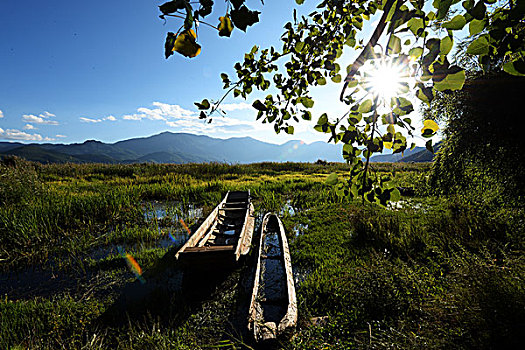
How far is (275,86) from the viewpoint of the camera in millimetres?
1921

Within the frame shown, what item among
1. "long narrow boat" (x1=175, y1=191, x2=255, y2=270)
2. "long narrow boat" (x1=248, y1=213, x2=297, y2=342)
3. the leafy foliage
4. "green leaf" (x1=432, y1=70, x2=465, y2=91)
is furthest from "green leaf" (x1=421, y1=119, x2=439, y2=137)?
the leafy foliage

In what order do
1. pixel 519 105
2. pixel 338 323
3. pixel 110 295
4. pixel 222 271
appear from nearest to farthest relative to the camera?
pixel 338 323 < pixel 110 295 < pixel 519 105 < pixel 222 271

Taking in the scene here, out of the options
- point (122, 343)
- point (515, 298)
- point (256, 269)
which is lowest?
point (122, 343)

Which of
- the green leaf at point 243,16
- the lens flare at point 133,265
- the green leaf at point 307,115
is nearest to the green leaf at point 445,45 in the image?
the green leaf at point 243,16

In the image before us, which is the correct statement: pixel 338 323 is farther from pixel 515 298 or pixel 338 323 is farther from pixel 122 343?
pixel 122 343

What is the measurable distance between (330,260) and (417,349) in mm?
3674

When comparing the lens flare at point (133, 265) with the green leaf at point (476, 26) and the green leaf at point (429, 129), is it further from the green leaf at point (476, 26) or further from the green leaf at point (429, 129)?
the green leaf at point (476, 26)

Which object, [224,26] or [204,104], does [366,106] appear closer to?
[224,26]

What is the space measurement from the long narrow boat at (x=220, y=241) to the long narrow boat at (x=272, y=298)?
584 millimetres

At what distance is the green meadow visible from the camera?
2452 mm

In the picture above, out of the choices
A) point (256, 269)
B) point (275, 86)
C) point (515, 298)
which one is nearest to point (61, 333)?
point (256, 269)

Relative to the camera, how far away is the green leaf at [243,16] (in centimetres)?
60

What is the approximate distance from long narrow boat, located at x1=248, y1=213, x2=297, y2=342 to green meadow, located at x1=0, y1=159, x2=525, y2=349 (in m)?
0.25

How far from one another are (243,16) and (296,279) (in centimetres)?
533
